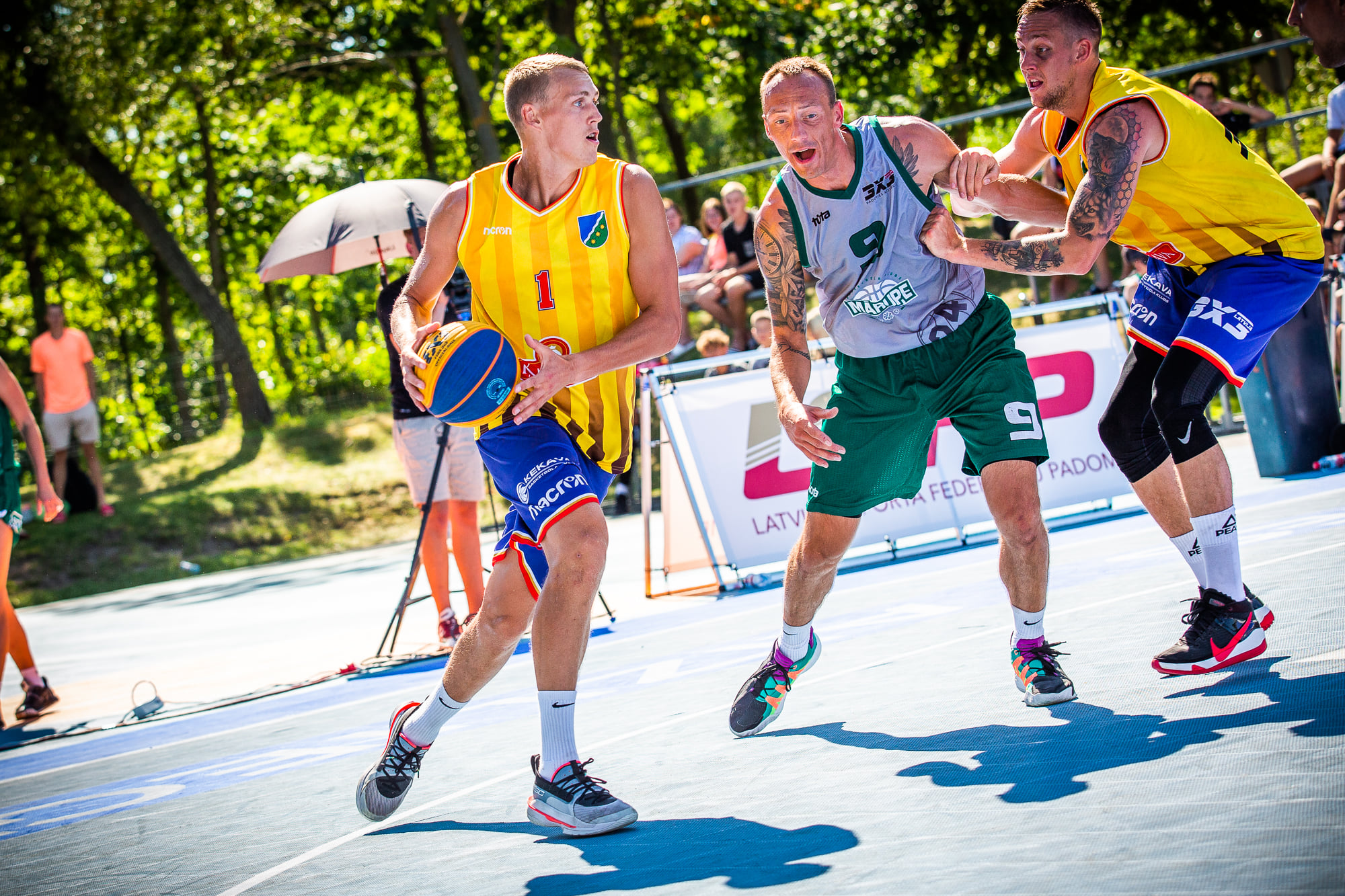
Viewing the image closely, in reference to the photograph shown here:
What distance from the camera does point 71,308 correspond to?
121 ft

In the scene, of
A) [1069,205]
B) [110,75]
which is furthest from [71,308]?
[1069,205]

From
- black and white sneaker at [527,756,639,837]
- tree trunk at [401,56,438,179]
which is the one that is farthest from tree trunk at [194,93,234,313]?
black and white sneaker at [527,756,639,837]

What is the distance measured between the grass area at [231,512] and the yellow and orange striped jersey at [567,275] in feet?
43.2

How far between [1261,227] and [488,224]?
2590 millimetres

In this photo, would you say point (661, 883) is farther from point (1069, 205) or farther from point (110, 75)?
point (110, 75)

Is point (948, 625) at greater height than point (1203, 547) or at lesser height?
lesser

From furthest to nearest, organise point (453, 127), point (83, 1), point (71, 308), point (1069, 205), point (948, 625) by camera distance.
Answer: point (71, 308) < point (453, 127) < point (83, 1) < point (948, 625) < point (1069, 205)

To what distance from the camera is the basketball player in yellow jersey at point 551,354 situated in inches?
129

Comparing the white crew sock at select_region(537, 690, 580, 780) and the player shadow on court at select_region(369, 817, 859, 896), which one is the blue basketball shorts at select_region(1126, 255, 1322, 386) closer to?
the player shadow on court at select_region(369, 817, 859, 896)

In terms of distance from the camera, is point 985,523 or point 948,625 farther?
point 985,523

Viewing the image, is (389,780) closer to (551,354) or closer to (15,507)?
(551,354)

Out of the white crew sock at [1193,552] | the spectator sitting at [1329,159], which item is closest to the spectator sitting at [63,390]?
the spectator sitting at [1329,159]

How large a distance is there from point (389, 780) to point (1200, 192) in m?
3.24

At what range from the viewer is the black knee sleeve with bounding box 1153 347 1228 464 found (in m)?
3.72
